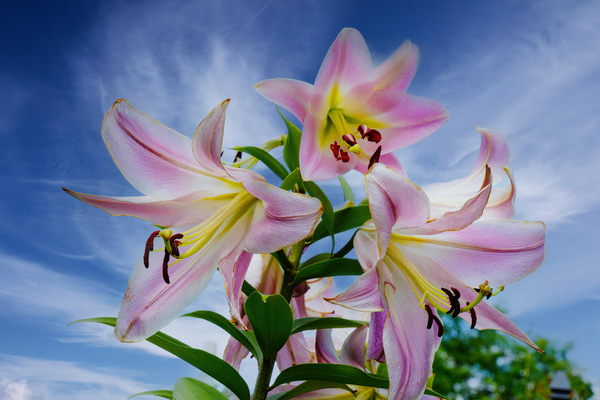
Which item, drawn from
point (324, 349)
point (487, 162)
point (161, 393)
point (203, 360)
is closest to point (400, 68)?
point (487, 162)

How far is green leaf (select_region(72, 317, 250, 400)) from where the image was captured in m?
1.15

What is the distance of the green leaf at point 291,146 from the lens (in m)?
Result: 1.32

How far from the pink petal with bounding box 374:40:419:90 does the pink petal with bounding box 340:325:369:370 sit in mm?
677

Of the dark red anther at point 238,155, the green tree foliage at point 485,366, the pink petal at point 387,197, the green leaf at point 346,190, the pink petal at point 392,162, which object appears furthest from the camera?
the green tree foliage at point 485,366

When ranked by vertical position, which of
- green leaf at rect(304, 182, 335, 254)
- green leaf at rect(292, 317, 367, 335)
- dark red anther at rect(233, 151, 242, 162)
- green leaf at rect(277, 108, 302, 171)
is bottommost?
green leaf at rect(292, 317, 367, 335)

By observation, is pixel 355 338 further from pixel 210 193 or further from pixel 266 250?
pixel 210 193

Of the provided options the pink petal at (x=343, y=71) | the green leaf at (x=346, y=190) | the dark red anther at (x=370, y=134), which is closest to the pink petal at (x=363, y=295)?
the dark red anther at (x=370, y=134)

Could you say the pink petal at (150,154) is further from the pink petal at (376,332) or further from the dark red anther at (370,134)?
the pink petal at (376,332)

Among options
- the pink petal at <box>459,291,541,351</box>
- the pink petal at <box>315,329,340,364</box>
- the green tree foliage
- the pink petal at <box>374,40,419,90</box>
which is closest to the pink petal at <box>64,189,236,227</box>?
the pink petal at <box>315,329,340,364</box>

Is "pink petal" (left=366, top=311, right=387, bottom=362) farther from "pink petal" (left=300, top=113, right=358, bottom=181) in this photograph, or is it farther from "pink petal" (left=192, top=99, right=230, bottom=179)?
"pink petal" (left=192, top=99, right=230, bottom=179)

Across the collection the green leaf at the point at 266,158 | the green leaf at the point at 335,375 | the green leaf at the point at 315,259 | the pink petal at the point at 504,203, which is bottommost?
the green leaf at the point at 335,375

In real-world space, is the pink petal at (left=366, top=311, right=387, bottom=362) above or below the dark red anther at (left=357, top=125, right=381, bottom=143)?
below

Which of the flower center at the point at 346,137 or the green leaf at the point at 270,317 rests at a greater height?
the flower center at the point at 346,137

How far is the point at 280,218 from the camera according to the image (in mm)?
909
